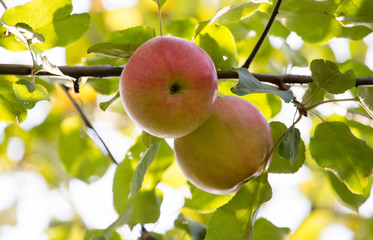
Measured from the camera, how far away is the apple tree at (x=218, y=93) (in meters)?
0.91

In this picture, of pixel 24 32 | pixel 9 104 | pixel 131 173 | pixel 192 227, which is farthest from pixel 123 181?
pixel 24 32

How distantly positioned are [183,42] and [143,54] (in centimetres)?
8

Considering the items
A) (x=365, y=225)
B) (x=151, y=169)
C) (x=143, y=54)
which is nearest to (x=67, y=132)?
(x=151, y=169)

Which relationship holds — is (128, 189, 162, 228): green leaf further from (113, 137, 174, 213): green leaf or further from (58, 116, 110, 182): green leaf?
(58, 116, 110, 182): green leaf

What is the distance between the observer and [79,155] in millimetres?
1363

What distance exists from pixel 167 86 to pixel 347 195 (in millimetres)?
616

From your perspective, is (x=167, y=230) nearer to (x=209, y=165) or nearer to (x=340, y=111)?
(x=209, y=165)

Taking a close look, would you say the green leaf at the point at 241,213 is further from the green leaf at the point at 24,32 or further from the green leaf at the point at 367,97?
the green leaf at the point at 24,32

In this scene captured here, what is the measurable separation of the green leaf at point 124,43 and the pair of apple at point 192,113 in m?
0.06

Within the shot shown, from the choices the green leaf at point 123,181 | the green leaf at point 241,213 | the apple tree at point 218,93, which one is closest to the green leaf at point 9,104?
the apple tree at point 218,93

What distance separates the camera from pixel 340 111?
1268 millimetres

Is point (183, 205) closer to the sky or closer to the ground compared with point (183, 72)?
closer to the ground

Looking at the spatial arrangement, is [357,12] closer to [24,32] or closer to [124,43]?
[124,43]

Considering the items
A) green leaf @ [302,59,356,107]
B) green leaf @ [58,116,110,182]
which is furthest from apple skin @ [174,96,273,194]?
green leaf @ [58,116,110,182]
